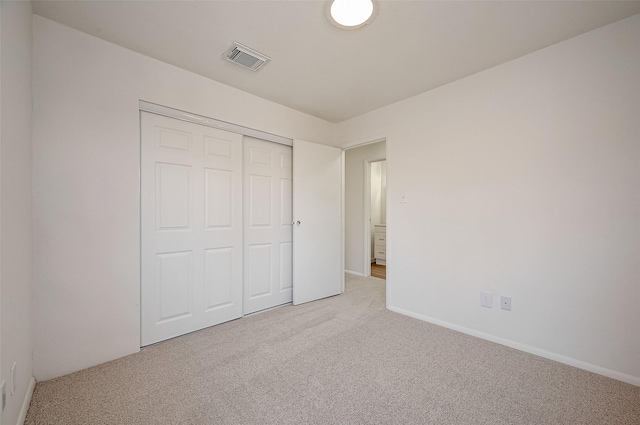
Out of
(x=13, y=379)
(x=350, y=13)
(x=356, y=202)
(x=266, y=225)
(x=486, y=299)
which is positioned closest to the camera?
(x=13, y=379)

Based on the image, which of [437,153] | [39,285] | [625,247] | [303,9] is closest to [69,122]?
[39,285]

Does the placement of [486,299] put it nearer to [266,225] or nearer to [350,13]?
[266,225]

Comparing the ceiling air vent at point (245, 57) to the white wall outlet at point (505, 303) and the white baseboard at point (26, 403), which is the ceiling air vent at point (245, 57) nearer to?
the white baseboard at point (26, 403)

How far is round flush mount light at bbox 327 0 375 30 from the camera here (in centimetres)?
155

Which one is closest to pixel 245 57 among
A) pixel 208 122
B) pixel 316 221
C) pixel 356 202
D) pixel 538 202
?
pixel 208 122

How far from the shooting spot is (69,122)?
1.79m

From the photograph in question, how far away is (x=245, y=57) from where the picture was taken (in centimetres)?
211

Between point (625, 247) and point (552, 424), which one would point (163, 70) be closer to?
point (552, 424)

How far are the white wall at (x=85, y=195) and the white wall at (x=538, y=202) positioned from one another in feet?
8.46

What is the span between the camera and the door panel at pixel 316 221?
124 inches

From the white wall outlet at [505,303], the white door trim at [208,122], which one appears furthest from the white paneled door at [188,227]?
the white wall outlet at [505,303]

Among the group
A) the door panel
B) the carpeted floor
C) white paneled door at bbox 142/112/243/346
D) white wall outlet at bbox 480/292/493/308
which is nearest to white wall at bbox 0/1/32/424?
the carpeted floor

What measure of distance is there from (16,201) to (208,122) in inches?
58.0

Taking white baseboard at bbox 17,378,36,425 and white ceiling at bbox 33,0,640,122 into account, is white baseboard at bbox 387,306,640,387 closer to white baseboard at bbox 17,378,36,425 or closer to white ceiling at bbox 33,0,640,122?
white ceiling at bbox 33,0,640,122
